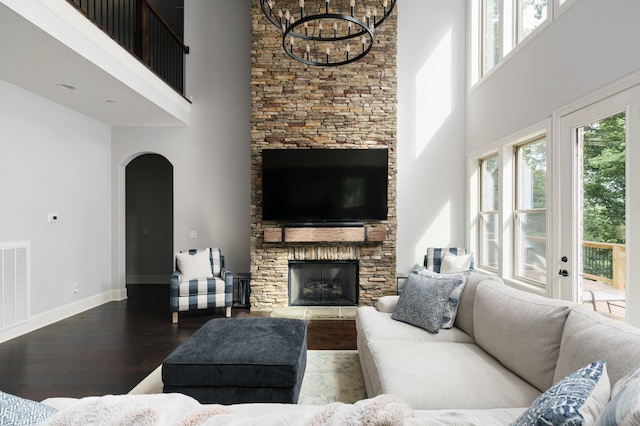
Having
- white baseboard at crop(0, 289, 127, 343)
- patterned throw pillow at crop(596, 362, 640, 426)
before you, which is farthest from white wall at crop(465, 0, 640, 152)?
white baseboard at crop(0, 289, 127, 343)

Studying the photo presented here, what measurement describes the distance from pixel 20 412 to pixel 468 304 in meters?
2.44

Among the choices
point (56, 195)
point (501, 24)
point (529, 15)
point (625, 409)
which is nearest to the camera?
point (625, 409)

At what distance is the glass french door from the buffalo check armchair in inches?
142

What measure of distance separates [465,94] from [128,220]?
20.6ft

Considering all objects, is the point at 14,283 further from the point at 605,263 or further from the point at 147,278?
the point at 605,263

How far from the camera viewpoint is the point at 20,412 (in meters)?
0.98

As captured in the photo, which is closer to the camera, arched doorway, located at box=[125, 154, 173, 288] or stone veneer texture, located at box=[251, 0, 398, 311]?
stone veneer texture, located at box=[251, 0, 398, 311]

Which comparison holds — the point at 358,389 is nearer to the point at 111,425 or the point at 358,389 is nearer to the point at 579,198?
the point at 111,425

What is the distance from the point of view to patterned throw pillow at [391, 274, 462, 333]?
2500 millimetres

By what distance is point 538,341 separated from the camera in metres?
1.67

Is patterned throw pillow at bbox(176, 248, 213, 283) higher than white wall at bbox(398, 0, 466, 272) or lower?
lower

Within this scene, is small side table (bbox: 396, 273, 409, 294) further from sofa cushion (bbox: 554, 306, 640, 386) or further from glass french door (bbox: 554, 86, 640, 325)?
sofa cushion (bbox: 554, 306, 640, 386)

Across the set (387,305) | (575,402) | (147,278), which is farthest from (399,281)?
(147,278)

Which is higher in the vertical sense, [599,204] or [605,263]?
[599,204]
